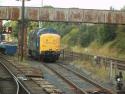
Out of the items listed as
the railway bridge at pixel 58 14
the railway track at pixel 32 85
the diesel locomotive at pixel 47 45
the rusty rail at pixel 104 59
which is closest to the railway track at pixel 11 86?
the railway track at pixel 32 85

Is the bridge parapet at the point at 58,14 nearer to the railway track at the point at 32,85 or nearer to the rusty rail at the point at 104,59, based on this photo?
the rusty rail at the point at 104,59

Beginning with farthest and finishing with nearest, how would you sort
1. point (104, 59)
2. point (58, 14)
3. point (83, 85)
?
point (58, 14)
point (104, 59)
point (83, 85)

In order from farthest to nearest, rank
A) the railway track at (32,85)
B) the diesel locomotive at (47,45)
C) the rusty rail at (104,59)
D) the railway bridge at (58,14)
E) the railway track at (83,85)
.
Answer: the railway bridge at (58,14) → the diesel locomotive at (47,45) → the rusty rail at (104,59) → the railway track at (83,85) → the railway track at (32,85)

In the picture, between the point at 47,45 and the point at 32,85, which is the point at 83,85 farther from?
the point at 47,45

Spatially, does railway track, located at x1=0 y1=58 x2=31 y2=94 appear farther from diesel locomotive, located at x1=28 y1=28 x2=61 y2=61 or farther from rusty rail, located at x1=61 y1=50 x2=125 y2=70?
diesel locomotive, located at x1=28 y1=28 x2=61 y2=61

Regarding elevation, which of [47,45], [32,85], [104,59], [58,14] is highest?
[58,14]

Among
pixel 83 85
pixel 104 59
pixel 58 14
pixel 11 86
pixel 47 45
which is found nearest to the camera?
pixel 11 86

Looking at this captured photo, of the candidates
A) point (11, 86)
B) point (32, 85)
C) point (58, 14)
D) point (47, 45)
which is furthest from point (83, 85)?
point (58, 14)

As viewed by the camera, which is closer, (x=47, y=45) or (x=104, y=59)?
(x=104, y=59)

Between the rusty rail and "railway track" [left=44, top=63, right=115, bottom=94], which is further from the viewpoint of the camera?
the rusty rail

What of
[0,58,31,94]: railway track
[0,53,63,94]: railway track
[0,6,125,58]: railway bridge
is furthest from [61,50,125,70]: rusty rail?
[0,58,31,94]: railway track

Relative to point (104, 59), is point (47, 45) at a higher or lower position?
higher

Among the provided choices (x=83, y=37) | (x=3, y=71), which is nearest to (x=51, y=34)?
(x=3, y=71)

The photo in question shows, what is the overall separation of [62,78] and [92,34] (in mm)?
47803
